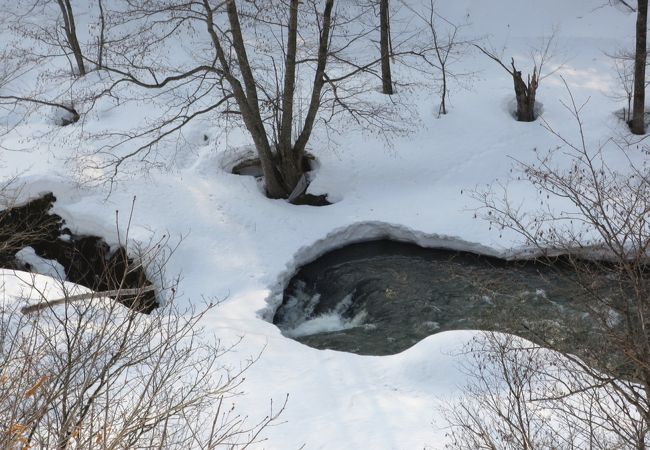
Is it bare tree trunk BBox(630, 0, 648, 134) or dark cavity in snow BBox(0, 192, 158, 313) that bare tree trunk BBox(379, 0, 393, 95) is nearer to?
bare tree trunk BBox(630, 0, 648, 134)

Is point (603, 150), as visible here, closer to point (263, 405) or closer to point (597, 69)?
point (597, 69)

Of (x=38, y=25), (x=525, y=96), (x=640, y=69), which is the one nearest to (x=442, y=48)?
(x=525, y=96)

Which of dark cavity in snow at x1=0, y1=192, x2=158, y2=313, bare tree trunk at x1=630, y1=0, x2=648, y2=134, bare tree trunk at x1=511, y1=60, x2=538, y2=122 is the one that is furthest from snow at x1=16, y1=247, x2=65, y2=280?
bare tree trunk at x1=630, y1=0, x2=648, y2=134

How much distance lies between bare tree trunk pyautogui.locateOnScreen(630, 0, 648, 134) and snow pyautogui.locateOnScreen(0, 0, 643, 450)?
1.40ft

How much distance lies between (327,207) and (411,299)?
3.45m

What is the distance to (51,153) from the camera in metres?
15.4

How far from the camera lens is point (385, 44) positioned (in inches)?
630

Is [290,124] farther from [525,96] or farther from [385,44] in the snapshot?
[525,96]

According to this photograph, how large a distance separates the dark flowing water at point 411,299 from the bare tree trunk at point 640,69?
4715 millimetres

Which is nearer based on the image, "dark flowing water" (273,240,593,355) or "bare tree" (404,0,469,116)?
"dark flowing water" (273,240,593,355)

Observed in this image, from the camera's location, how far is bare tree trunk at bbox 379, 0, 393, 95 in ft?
51.5

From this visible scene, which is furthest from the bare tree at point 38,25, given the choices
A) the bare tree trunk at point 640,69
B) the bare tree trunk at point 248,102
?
the bare tree trunk at point 640,69

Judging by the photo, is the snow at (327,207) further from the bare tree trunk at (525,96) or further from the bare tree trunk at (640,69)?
the bare tree trunk at (640,69)

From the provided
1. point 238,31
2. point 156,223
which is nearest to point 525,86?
point 238,31
